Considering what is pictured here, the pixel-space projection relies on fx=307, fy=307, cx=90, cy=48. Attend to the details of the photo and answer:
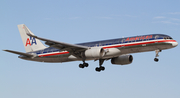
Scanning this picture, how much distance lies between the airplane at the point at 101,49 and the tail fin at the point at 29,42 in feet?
1.56

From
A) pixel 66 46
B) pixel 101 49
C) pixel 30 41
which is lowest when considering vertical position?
pixel 30 41

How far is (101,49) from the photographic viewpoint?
50.4 m

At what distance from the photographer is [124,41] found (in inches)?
1980

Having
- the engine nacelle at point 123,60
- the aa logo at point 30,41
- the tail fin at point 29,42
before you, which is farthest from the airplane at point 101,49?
the aa logo at point 30,41

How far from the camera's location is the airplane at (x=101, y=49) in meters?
48.4

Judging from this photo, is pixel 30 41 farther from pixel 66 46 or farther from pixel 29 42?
pixel 66 46

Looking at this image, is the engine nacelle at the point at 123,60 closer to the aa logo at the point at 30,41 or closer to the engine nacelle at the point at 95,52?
the engine nacelle at the point at 95,52

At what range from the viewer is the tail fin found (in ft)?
198

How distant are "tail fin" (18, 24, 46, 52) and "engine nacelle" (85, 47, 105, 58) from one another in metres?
12.3

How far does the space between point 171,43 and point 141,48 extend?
4.73 meters

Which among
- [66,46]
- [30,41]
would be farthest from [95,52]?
[30,41]

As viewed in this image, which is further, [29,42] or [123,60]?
[29,42]

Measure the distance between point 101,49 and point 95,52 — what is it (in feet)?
3.66

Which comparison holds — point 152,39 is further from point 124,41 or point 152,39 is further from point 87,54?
point 87,54
